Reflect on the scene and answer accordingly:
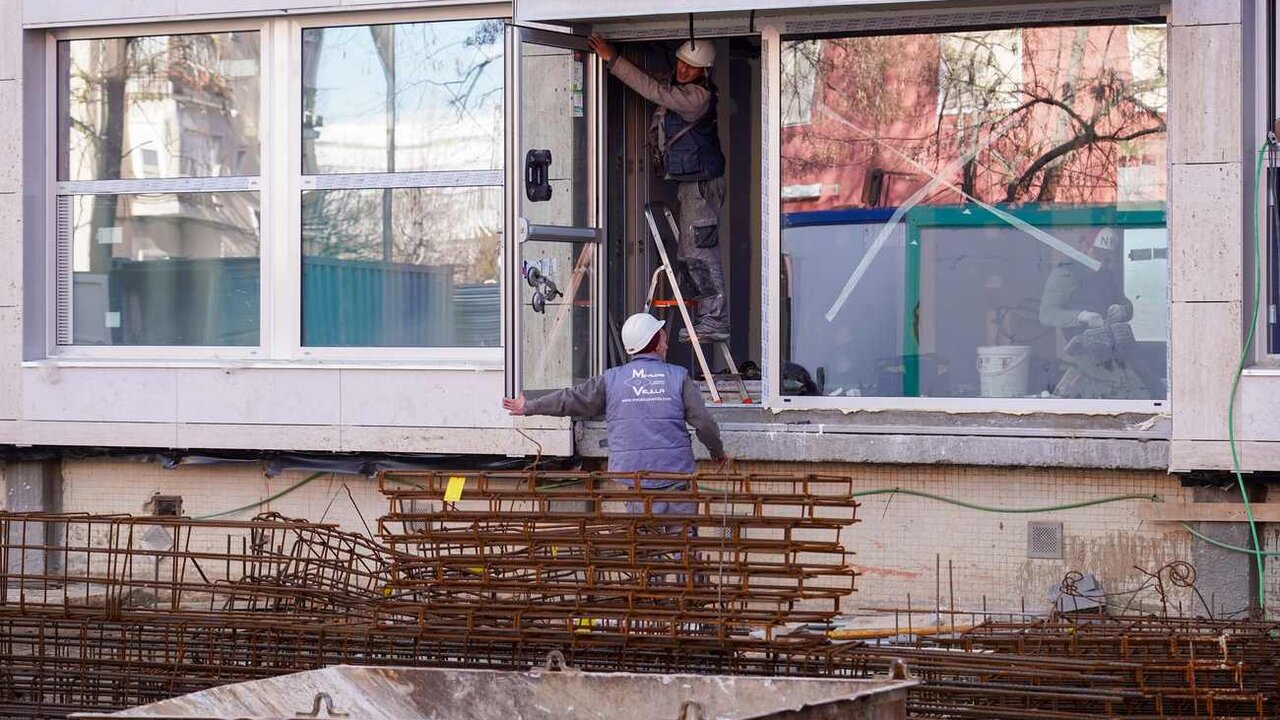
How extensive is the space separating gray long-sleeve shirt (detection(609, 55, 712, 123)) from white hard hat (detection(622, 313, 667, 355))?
2245mm

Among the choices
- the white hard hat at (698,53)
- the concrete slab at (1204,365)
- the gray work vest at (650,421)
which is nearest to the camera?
the gray work vest at (650,421)

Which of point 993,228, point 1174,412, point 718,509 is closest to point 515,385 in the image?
point 718,509

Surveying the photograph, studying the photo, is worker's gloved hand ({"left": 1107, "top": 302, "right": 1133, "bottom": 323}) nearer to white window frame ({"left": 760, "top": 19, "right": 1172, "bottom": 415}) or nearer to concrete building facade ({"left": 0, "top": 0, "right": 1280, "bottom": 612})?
concrete building facade ({"left": 0, "top": 0, "right": 1280, "bottom": 612})

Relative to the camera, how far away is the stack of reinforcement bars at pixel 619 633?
6.14 m

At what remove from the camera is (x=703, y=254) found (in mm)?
11383

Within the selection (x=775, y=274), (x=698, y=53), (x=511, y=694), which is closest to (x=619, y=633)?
(x=511, y=694)

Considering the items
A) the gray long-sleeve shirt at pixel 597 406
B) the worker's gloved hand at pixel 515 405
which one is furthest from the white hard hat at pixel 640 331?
the worker's gloved hand at pixel 515 405

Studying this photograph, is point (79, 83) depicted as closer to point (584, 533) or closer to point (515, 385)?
point (515, 385)

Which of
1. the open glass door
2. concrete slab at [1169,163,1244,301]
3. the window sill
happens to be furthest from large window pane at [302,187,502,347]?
concrete slab at [1169,163,1244,301]

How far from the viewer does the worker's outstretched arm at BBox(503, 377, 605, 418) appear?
9.01m

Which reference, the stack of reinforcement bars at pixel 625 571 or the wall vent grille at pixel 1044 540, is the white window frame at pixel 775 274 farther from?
the stack of reinforcement bars at pixel 625 571

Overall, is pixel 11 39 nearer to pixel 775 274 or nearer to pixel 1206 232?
pixel 775 274

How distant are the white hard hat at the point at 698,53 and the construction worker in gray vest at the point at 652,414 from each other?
2.47m

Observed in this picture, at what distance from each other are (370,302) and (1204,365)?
544 centimetres
